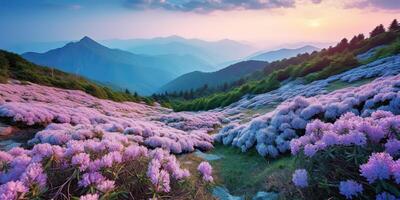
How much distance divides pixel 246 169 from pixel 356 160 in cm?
806

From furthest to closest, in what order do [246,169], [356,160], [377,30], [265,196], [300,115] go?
1. [377,30]
2. [300,115]
3. [246,169]
4. [265,196]
5. [356,160]

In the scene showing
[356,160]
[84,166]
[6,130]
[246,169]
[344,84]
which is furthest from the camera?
[344,84]

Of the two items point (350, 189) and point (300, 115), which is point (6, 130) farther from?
point (350, 189)

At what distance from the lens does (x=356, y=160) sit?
5.07 m

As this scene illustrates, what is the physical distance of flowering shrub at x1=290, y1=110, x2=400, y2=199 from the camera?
436 centimetres

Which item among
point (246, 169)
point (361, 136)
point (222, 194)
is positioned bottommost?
point (246, 169)

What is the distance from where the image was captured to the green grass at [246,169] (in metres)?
10.4

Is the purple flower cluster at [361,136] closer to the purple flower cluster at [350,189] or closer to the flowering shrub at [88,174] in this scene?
the purple flower cluster at [350,189]

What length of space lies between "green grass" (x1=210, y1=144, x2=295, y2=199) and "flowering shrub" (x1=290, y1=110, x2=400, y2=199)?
2897 mm

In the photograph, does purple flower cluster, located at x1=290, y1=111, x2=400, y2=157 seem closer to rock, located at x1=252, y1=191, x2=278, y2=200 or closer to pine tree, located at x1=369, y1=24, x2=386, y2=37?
rock, located at x1=252, y1=191, x2=278, y2=200

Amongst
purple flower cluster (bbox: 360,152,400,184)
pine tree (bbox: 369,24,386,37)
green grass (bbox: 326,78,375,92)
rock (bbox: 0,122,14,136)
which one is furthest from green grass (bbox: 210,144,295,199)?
pine tree (bbox: 369,24,386,37)

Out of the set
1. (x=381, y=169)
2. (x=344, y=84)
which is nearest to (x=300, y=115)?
(x=381, y=169)

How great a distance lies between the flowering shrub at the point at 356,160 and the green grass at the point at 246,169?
2.90m

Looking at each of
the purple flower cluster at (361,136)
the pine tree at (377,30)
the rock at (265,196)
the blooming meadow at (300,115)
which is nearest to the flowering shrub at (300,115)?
the blooming meadow at (300,115)
